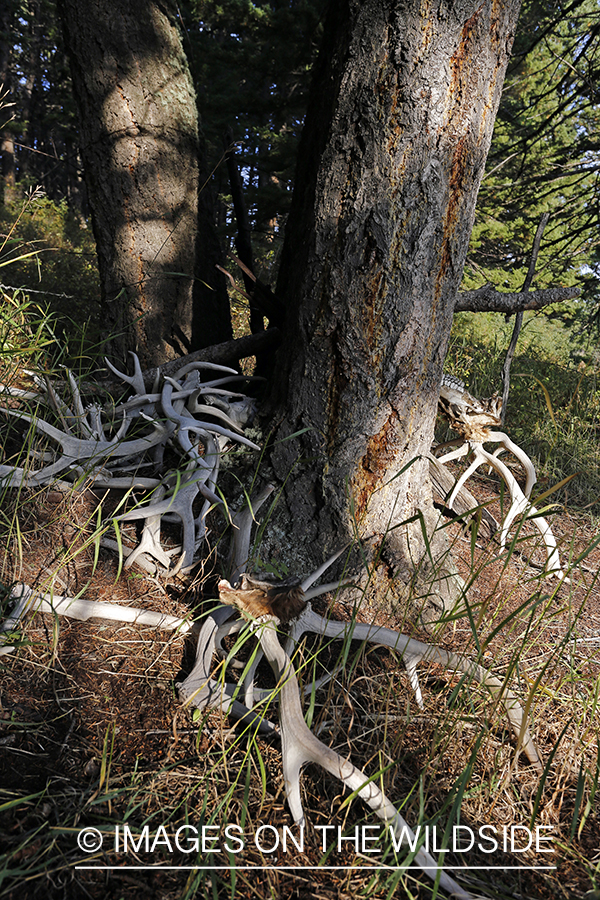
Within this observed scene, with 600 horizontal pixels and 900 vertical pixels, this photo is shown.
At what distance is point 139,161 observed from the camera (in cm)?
247

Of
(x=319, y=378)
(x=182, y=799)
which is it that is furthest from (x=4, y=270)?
(x=182, y=799)

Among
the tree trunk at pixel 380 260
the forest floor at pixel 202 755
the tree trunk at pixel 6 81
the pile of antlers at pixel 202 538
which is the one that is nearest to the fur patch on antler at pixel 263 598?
the pile of antlers at pixel 202 538

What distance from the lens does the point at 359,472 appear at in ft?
6.08

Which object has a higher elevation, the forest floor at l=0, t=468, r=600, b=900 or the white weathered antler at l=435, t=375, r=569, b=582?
the white weathered antler at l=435, t=375, r=569, b=582

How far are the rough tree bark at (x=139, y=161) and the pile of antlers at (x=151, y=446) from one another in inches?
18.2

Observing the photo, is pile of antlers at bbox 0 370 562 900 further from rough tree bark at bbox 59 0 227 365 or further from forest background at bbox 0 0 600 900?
rough tree bark at bbox 59 0 227 365

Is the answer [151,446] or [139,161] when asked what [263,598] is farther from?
[139,161]

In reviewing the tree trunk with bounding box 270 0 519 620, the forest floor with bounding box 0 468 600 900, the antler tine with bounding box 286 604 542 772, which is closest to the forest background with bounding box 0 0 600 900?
the forest floor with bounding box 0 468 600 900

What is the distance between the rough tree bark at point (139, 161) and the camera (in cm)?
237

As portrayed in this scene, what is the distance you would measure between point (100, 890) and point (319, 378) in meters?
1.47

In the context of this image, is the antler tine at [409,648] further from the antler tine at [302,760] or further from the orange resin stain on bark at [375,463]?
the orange resin stain on bark at [375,463]

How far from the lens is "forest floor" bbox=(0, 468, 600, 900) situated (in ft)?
3.65

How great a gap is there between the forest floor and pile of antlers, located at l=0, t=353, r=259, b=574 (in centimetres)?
12

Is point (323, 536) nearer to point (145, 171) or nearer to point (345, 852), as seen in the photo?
point (345, 852)
